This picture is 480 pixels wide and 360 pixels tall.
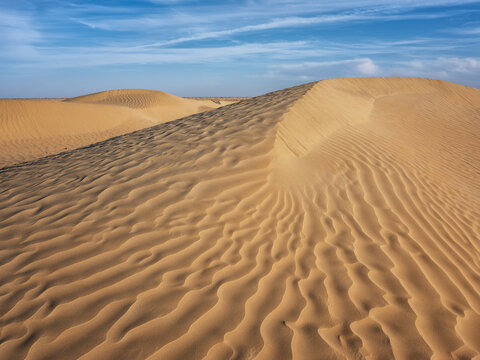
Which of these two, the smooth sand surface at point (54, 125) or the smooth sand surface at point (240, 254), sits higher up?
the smooth sand surface at point (240, 254)

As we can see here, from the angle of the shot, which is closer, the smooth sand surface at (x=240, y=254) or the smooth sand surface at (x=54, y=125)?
the smooth sand surface at (x=240, y=254)

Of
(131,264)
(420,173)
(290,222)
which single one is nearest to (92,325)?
(131,264)

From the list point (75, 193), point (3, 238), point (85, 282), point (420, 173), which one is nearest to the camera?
point (85, 282)

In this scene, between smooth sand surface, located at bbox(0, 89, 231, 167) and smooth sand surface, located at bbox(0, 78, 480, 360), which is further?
smooth sand surface, located at bbox(0, 89, 231, 167)

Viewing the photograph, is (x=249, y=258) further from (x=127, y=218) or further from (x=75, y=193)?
(x=75, y=193)

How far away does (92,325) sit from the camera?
2100 mm

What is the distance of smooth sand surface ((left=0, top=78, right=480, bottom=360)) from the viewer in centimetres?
206

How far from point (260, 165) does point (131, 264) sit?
7.80 ft

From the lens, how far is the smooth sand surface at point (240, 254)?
206cm

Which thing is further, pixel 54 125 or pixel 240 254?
pixel 54 125

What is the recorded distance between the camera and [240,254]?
2.93 metres

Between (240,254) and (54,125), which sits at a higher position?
(240,254)

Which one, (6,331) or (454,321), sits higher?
(6,331)

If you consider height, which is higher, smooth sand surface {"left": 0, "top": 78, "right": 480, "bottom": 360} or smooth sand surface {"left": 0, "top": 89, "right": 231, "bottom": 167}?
smooth sand surface {"left": 0, "top": 78, "right": 480, "bottom": 360}
